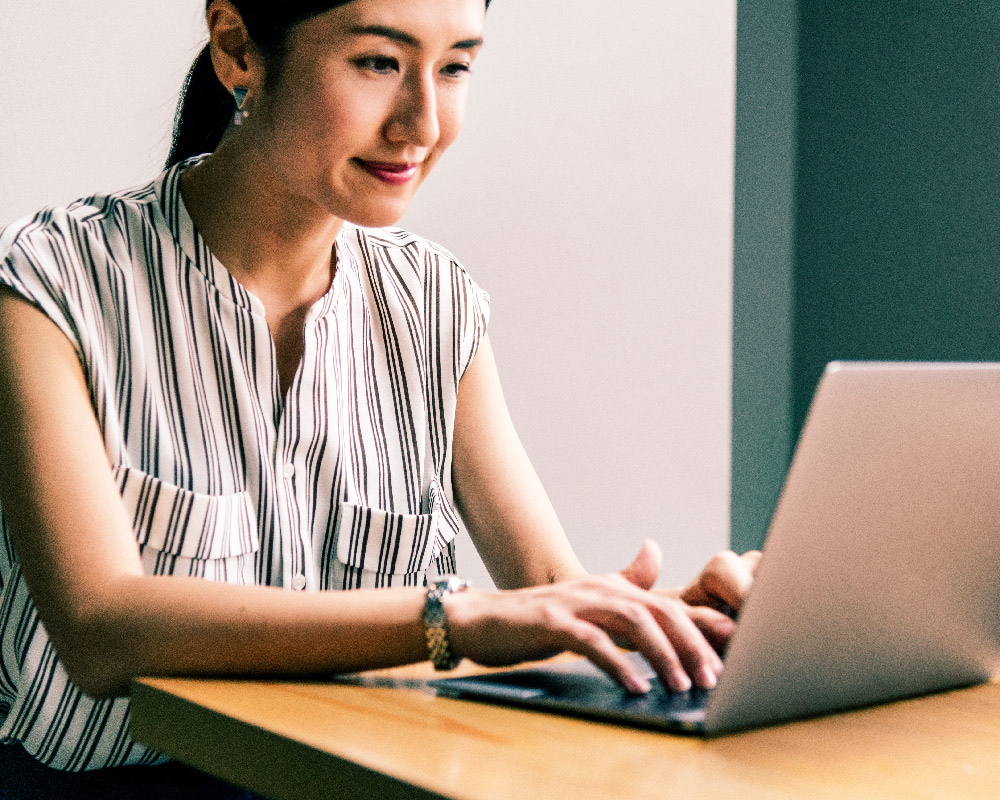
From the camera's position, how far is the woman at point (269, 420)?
29.9 inches

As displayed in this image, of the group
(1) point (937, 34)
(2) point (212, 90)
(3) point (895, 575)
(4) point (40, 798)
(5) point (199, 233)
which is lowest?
(4) point (40, 798)

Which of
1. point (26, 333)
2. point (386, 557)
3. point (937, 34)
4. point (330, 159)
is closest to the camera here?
point (26, 333)

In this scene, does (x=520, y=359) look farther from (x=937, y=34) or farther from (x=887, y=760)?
(x=887, y=760)

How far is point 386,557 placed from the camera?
1204 millimetres

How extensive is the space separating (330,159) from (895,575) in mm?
699

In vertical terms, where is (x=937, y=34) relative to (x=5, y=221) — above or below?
above

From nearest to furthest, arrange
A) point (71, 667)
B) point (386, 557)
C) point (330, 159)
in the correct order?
point (71, 667), point (330, 159), point (386, 557)

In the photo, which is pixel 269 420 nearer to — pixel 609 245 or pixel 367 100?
pixel 367 100

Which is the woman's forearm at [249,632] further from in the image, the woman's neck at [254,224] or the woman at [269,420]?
the woman's neck at [254,224]

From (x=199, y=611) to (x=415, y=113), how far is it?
553 mm

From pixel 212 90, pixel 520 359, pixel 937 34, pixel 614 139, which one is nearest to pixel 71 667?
pixel 212 90

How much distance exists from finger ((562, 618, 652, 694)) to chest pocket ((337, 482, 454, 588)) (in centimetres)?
53

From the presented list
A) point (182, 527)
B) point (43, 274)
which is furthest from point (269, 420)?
point (43, 274)

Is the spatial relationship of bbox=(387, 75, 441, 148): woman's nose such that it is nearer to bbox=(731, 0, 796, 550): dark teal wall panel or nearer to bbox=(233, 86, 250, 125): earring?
bbox=(233, 86, 250, 125): earring
